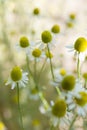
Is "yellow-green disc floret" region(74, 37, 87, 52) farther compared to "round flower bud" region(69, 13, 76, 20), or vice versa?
"round flower bud" region(69, 13, 76, 20)

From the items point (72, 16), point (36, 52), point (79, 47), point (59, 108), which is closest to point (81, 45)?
point (79, 47)

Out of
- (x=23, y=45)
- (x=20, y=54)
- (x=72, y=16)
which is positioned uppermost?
(x=23, y=45)

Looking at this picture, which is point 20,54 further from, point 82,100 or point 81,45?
point 82,100

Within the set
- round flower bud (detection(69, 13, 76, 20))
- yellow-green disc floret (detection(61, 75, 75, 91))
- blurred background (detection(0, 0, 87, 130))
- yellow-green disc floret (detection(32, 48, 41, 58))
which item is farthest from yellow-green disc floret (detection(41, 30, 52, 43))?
round flower bud (detection(69, 13, 76, 20))

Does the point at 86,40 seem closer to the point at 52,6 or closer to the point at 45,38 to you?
the point at 45,38

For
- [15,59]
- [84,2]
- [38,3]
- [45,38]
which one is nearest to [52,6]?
[38,3]

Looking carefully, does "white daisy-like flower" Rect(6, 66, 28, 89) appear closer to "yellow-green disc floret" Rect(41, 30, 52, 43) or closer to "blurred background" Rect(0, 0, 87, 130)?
"yellow-green disc floret" Rect(41, 30, 52, 43)

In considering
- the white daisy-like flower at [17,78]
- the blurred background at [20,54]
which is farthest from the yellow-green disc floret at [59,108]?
the blurred background at [20,54]

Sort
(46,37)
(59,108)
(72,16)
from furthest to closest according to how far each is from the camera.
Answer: (72,16), (46,37), (59,108)

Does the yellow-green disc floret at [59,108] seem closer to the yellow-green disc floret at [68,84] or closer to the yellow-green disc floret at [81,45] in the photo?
the yellow-green disc floret at [68,84]
